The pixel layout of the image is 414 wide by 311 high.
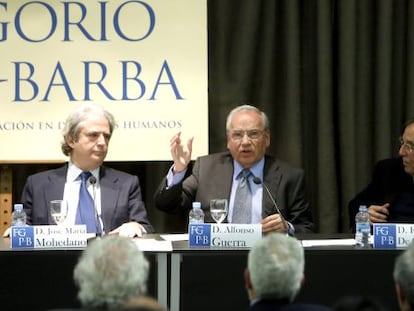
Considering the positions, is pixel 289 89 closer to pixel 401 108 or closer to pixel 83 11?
pixel 401 108

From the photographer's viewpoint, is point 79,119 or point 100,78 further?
point 100,78

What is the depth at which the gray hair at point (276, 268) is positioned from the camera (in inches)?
95.4

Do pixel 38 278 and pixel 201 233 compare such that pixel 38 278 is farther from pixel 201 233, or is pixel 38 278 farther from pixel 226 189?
pixel 226 189

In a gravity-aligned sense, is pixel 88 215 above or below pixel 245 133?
below

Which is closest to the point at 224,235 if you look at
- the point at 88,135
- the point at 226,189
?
the point at 226,189

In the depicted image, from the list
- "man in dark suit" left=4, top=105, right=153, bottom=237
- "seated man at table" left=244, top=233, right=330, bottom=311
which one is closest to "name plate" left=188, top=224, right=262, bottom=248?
"man in dark suit" left=4, top=105, right=153, bottom=237

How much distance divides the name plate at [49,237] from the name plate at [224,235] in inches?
18.3

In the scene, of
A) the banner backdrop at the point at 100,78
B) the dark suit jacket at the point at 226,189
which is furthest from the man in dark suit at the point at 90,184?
the banner backdrop at the point at 100,78

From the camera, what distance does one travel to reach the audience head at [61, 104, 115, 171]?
442 cm

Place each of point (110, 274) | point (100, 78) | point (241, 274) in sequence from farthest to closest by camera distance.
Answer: point (100, 78) → point (241, 274) → point (110, 274)

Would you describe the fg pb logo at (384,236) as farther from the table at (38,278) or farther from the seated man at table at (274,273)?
the seated man at table at (274,273)

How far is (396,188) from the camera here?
184 inches

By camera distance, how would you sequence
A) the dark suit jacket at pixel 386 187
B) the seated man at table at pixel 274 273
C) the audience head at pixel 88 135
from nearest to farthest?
1. the seated man at table at pixel 274 273
2. the audience head at pixel 88 135
3. the dark suit jacket at pixel 386 187

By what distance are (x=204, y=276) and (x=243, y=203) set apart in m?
1.14
